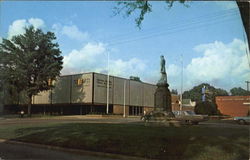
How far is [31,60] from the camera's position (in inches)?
2112

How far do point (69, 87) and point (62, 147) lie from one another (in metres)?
49.6

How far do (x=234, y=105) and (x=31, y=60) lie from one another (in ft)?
145

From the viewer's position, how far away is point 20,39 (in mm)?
54219

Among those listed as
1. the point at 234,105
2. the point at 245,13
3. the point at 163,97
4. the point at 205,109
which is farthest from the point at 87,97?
the point at 245,13

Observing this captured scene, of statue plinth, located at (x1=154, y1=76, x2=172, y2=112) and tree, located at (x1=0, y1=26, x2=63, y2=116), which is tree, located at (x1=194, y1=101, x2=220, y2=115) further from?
statue plinth, located at (x1=154, y1=76, x2=172, y2=112)

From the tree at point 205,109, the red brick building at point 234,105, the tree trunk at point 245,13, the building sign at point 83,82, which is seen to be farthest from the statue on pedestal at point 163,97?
the red brick building at point 234,105

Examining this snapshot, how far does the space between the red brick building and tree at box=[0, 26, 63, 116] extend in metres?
38.9

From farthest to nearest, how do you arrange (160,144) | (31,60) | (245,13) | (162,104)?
(31,60) < (162,104) < (160,144) < (245,13)

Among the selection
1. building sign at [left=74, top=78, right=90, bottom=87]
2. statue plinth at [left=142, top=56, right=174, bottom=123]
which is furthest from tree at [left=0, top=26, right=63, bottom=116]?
statue plinth at [left=142, top=56, right=174, bottom=123]

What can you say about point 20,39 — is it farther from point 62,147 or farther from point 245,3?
point 245,3

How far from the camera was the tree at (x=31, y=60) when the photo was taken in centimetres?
5281

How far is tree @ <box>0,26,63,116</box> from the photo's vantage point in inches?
2079

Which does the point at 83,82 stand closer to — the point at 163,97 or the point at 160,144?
the point at 163,97

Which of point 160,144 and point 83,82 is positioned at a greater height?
point 83,82
